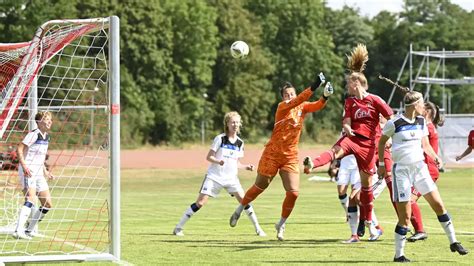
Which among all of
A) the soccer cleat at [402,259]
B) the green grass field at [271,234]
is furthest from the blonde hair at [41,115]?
the soccer cleat at [402,259]

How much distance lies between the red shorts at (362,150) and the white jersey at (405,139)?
168 centimetres

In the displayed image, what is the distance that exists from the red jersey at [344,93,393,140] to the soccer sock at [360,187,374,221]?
2.50ft

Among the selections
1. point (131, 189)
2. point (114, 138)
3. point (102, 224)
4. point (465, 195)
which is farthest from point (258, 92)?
point (114, 138)

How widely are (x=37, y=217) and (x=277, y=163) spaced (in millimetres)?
4097

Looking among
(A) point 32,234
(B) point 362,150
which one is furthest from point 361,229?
(A) point 32,234

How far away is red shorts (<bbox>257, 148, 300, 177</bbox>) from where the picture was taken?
13922 mm

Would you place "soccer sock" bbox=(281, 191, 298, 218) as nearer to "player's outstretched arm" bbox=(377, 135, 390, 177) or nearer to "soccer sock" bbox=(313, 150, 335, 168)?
"soccer sock" bbox=(313, 150, 335, 168)

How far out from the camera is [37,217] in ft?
50.2

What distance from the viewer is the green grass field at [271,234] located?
1198cm

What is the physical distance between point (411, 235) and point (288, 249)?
228cm

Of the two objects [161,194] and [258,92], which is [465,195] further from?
[258,92]

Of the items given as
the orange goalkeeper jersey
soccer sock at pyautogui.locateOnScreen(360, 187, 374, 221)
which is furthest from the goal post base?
soccer sock at pyautogui.locateOnScreen(360, 187, 374, 221)

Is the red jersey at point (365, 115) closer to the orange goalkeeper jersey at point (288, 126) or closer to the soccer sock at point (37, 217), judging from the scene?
the orange goalkeeper jersey at point (288, 126)

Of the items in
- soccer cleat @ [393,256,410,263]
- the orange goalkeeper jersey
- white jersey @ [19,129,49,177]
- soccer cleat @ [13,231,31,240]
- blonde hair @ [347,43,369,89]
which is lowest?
soccer cleat @ [13,231,31,240]
